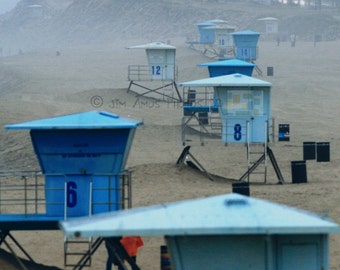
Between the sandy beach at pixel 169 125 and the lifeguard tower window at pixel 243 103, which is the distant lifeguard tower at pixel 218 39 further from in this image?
the lifeguard tower window at pixel 243 103

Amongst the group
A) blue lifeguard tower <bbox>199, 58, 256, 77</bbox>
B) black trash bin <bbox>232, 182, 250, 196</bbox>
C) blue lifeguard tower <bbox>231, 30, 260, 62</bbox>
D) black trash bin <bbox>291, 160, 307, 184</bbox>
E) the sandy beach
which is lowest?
the sandy beach

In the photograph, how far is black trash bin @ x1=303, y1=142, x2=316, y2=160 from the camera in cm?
2770

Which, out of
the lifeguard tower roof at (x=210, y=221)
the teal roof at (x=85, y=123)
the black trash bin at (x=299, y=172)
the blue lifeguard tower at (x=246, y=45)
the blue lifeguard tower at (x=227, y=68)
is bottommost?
the black trash bin at (x=299, y=172)

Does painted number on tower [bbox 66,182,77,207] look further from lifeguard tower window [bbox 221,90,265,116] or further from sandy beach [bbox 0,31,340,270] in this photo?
lifeguard tower window [bbox 221,90,265,116]

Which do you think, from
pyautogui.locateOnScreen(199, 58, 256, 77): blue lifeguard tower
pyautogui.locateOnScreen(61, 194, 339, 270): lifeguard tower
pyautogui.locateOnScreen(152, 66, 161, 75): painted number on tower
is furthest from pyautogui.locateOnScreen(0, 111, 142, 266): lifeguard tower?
pyautogui.locateOnScreen(152, 66, 161, 75): painted number on tower

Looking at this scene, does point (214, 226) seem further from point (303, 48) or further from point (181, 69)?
point (303, 48)

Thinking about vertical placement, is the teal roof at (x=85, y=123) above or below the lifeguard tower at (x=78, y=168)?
above

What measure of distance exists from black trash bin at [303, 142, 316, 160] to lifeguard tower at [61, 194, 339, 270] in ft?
60.5

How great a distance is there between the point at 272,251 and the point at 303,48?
246 feet

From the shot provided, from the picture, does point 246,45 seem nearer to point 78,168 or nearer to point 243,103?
point 243,103

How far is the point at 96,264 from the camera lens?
634 inches

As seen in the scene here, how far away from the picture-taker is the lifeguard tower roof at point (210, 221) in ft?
29.4

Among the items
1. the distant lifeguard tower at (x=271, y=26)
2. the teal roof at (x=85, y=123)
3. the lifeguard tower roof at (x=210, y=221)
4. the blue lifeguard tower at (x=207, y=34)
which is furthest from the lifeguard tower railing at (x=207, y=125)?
the distant lifeguard tower at (x=271, y=26)

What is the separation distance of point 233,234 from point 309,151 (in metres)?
19.1
